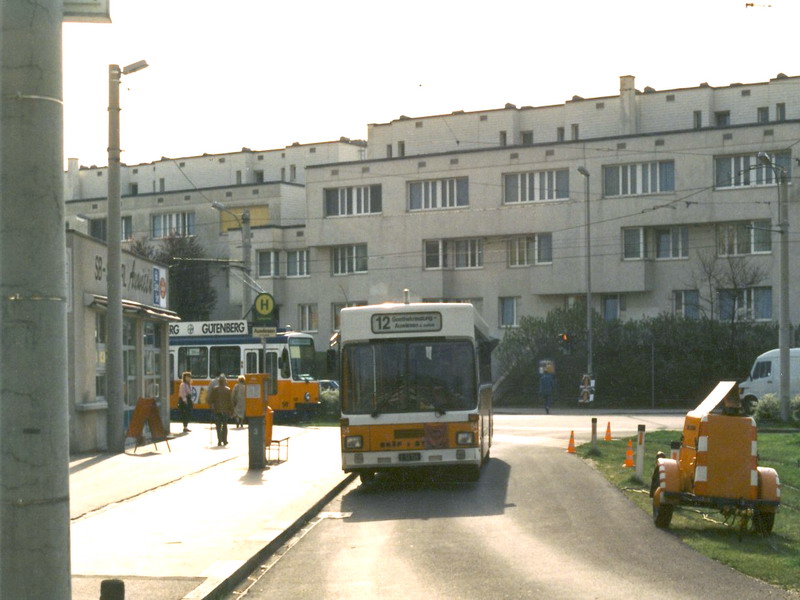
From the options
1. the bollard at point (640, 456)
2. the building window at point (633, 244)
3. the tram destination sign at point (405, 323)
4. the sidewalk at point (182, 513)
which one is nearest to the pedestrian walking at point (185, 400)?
the sidewalk at point (182, 513)

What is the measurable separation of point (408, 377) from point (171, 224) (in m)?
61.9

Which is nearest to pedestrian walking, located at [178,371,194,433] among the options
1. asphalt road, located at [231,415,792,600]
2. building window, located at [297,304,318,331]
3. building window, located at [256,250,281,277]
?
asphalt road, located at [231,415,792,600]

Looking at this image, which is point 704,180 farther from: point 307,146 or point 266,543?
point 266,543

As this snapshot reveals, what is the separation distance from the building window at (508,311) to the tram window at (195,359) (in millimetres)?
21482

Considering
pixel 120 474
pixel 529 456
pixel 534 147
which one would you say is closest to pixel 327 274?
pixel 534 147

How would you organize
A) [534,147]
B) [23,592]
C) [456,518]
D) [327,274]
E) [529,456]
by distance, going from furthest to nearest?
1. [327,274]
2. [534,147]
3. [529,456]
4. [456,518]
5. [23,592]

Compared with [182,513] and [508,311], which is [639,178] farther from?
[182,513]

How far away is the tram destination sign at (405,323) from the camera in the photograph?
723 inches

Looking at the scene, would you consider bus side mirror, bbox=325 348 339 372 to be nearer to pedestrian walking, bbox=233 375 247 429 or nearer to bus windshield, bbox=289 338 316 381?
pedestrian walking, bbox=233 375 247 429

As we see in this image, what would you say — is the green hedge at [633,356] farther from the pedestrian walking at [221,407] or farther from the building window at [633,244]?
the pedestrian walking at [221,407]

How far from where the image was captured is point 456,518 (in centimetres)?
1452

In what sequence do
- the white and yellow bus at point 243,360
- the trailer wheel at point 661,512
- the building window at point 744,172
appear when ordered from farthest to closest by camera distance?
the building window at point 744,172, the white and yellow bus at point 243,360, the trailer wheel at point 661,512

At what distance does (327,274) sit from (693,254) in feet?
65.6

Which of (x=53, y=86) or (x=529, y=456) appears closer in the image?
(x=53, y=86)
